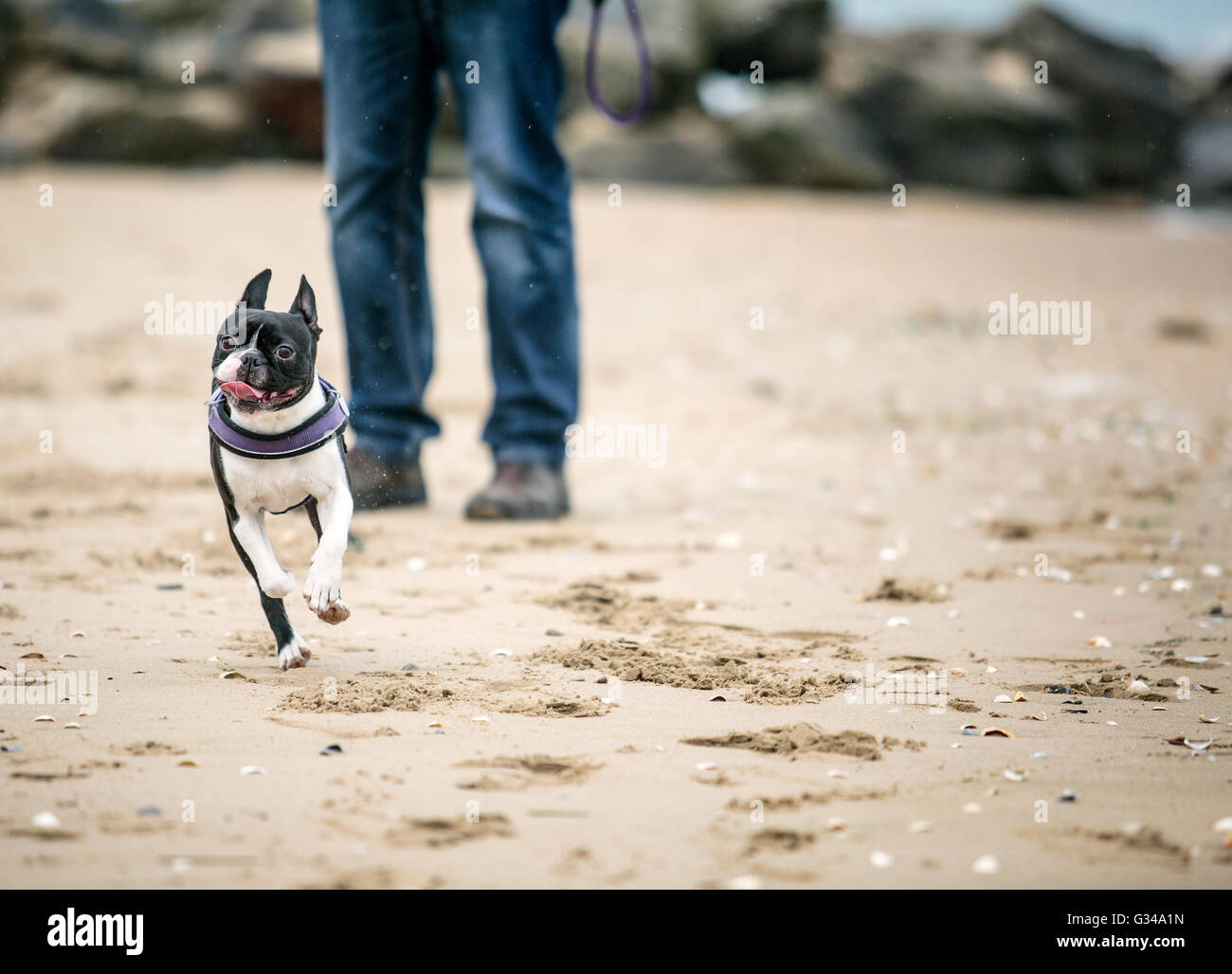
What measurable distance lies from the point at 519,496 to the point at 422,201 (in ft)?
3.61

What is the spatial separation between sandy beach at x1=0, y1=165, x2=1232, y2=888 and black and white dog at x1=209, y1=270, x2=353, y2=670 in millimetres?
289

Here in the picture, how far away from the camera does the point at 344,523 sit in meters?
2.90

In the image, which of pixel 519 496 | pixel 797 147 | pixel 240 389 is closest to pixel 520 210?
pixel 519 496

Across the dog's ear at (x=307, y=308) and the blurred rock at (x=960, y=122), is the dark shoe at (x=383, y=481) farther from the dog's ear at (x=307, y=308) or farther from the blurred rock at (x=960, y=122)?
the blurred rock at (x=960, y=122)

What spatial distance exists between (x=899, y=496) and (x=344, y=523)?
3.33 m

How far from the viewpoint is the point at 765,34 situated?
1852cm

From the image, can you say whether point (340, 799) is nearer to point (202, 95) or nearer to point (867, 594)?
point (867, 594)

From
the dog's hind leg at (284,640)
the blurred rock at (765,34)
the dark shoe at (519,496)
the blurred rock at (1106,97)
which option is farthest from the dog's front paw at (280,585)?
the blurred rock at (1106,97)

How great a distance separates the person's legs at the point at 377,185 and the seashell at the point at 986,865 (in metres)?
3.03

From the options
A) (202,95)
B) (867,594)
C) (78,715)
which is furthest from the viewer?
(202,95)

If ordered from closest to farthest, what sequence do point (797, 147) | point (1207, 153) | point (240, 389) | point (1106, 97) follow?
point (240, 389) < point (797, 147) < point (1106, 97) < point (1207, 153)

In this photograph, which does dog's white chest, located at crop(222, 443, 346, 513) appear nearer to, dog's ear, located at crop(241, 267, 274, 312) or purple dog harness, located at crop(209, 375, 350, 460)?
purple dog harness, located at crop(209, 375, 350, 460)

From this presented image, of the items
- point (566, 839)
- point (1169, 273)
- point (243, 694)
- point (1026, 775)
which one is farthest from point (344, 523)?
point (1169, 273)

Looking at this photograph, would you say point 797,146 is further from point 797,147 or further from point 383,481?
point 383,481
